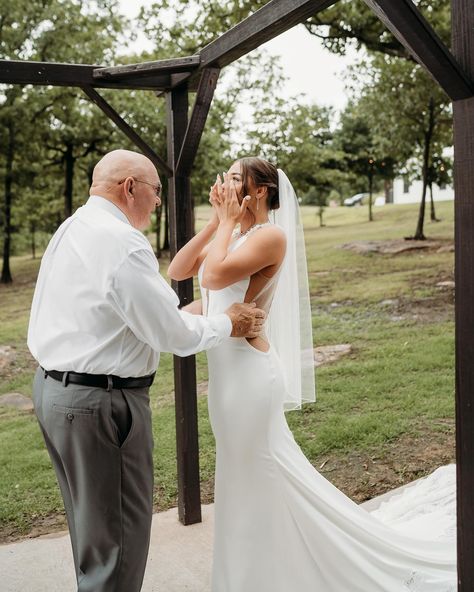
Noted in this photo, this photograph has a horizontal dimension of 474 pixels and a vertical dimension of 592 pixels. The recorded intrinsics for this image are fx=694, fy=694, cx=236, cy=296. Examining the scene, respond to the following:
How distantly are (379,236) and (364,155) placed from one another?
6559 mm

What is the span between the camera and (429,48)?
7.16 ft

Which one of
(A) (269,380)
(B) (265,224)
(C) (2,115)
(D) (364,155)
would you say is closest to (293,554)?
(A) (269,380)

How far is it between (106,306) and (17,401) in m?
6.72

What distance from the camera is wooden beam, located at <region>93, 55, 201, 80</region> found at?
3979 millimetres

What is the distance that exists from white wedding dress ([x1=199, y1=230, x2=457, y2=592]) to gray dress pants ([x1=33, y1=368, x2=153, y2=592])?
54 centimetres

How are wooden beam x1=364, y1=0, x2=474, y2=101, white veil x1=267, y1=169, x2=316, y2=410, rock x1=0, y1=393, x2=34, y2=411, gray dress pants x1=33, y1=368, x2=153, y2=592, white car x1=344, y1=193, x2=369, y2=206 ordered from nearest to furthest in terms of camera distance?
wooden beam x1=364, y1=0, x2=474, y2=101 → gray dress pants x1=33, y1=368, x2=153, y2=592 → white veil x1=267, y1=169, x2=316, y2=410 → rock x1=0, y1=393, x2=34, y2=411 → white car x1=344, y1=193, x2=369, y2=206

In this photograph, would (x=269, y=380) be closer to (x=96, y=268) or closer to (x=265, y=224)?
(x=265, y=224)

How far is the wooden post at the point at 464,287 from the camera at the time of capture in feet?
7.30

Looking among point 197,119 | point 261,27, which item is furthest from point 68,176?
point 261,27

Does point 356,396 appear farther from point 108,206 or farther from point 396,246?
point 396,246

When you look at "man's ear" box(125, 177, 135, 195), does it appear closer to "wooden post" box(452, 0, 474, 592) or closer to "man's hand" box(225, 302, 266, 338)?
"man's hand" box(225, 302, 266, 338)

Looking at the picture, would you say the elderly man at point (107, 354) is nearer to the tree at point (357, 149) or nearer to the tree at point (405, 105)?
the tree at point (405, 105)

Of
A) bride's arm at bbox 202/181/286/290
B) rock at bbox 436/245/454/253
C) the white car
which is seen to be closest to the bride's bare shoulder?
bride's arm at bbox 202/181/286/290

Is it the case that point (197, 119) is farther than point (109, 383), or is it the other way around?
point (197, 119)
